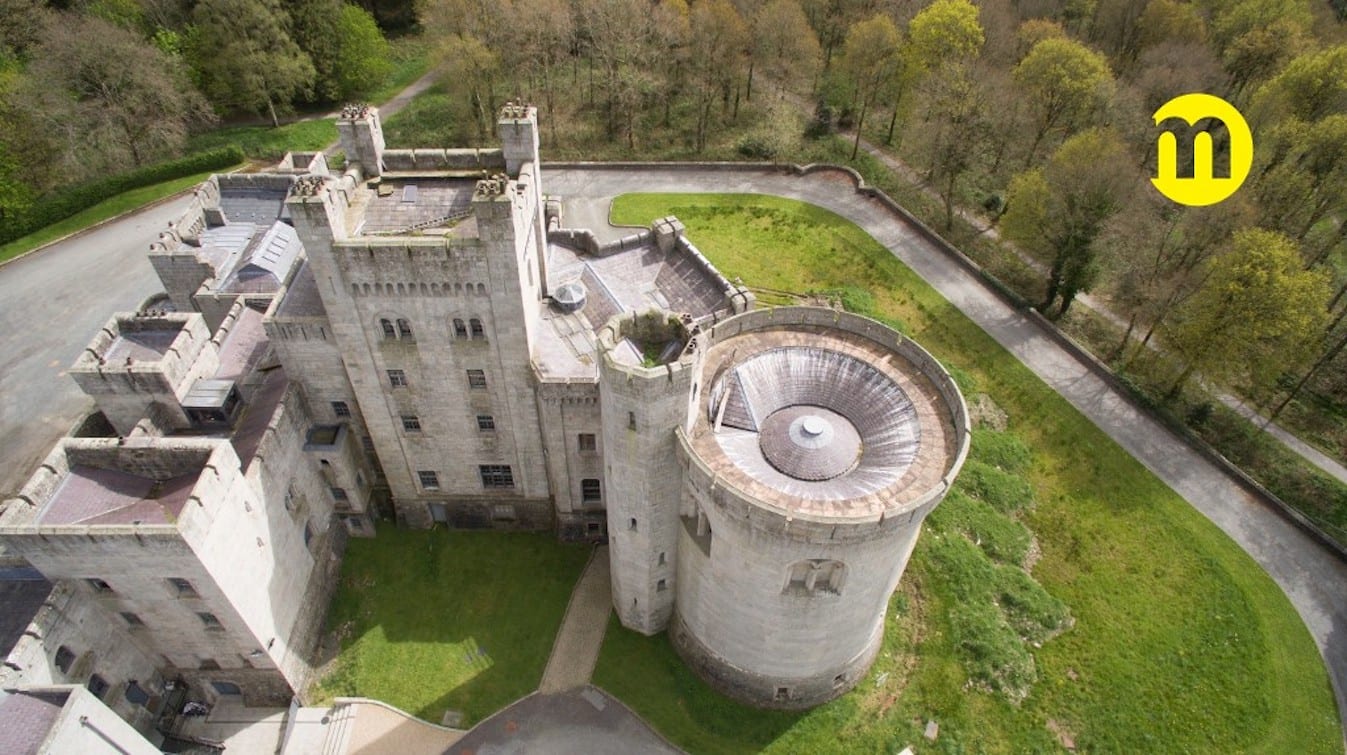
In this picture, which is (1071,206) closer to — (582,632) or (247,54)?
(582,632)

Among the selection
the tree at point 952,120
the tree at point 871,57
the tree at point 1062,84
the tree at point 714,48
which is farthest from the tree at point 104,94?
the tree at point 1062,84

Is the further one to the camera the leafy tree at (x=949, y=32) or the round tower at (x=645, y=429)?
the leafy tree at (x=949, y=32)

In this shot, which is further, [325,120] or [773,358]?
[325,120]

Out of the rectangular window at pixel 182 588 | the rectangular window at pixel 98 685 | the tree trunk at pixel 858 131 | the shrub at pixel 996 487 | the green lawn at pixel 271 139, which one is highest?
the tree trunk at pixel 858 131

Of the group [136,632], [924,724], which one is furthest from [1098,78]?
[136,632]

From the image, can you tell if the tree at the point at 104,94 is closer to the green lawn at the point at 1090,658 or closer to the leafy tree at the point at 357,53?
the leafy tree at the point at 357,53

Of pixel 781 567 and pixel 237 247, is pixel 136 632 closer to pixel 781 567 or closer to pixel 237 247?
pixel 237 247

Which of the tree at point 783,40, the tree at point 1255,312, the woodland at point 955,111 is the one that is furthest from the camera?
the tree at point 783,40
